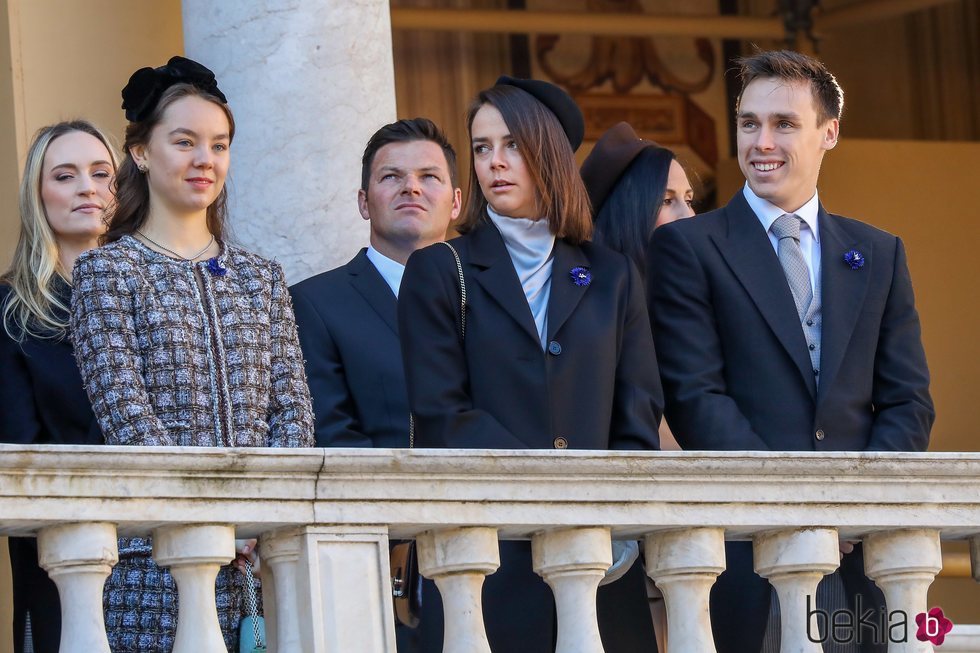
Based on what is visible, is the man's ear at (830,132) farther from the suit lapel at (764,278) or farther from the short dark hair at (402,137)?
the short dark hair at (402,137)

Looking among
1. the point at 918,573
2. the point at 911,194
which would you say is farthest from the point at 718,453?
the point at 911,194

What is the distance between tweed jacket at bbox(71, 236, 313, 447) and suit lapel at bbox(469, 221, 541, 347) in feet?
1.65

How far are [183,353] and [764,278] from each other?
155 cm

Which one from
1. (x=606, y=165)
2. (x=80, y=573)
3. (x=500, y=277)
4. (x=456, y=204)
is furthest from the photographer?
(x=456, y=204)

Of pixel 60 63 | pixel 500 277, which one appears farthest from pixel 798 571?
pixel 60 63

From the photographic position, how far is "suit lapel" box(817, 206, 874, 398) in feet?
17.1

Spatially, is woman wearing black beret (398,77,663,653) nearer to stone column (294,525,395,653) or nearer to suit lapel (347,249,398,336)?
stone column (294,525,395,653)

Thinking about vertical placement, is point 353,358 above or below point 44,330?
below

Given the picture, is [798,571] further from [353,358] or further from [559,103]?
[353,358]

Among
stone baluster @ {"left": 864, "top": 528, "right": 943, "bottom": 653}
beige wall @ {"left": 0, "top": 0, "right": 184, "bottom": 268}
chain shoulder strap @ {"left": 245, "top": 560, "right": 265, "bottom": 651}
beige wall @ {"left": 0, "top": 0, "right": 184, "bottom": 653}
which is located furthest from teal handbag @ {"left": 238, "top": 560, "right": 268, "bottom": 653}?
beige wall @ {"left": 0, "top": 0, "right": 184, "bottom": 268}

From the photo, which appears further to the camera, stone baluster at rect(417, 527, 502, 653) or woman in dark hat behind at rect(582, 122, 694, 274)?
woman in dark hat behind at rect(582, 122, 694, 274)

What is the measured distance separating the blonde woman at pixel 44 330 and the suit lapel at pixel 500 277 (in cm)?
103

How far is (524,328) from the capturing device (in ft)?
16.3

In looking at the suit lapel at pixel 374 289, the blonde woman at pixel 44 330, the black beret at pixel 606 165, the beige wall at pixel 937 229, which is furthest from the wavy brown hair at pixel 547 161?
the beige wall at pixel 937 229
